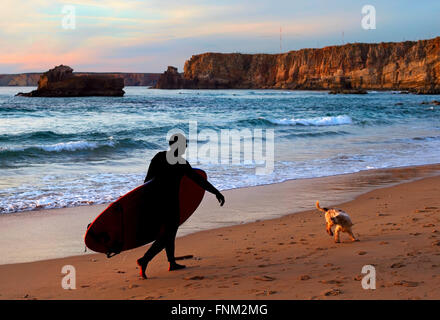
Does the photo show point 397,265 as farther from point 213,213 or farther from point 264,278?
point 213,213

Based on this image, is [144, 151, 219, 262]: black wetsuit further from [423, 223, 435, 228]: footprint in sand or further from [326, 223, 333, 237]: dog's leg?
[423, 223, 435, 228]: footprint in sand

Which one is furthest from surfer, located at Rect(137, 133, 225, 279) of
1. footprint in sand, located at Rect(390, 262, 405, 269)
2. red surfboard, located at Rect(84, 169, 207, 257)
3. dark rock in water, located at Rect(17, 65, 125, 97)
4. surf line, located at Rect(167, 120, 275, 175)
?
dark rock in water, located at Rect(17, 65, 125, 97)

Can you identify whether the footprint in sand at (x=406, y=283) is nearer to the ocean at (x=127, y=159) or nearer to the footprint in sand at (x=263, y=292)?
the footprint in sand at (x=263, y=292)

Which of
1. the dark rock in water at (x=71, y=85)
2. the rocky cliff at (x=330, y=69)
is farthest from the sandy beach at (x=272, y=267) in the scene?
the rocky cliff at (x=330, y=69)

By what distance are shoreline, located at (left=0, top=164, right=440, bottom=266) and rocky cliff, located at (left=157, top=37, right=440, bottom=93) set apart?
79.4m

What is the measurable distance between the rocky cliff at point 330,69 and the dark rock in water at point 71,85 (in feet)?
177

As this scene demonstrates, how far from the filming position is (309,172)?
34.4ft

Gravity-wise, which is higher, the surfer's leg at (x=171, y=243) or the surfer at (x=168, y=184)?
the surfer at (x=168, y=184)

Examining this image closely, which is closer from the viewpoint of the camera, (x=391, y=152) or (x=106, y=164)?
(x=106, y=164)

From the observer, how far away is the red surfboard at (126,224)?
4184mm

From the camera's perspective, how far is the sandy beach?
11.4 feet

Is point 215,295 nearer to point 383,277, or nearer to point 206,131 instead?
point 383,277

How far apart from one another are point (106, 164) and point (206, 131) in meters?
10.2
